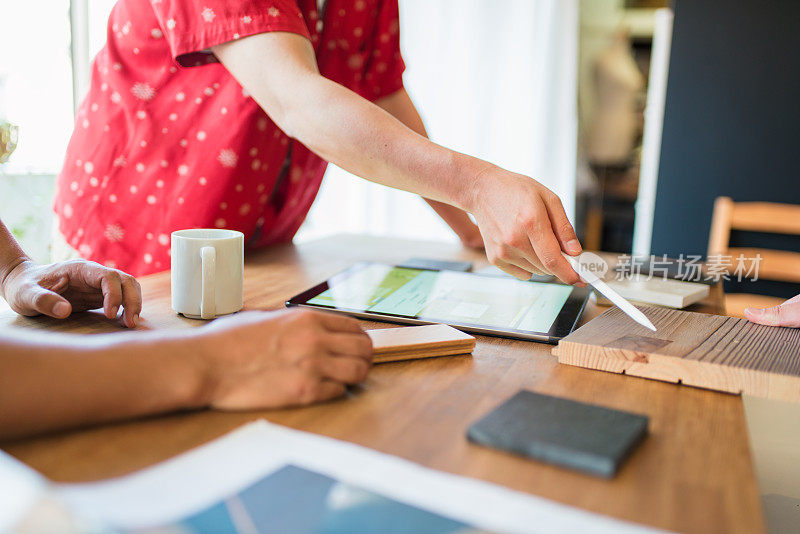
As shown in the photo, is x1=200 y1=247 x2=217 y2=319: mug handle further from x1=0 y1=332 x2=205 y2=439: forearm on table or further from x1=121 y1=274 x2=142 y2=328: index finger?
x1=0 y1=332 x2=205 y2=439: forearm on table

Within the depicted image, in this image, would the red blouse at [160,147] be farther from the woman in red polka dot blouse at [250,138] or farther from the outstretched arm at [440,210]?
the outstretched arm at [440,210]

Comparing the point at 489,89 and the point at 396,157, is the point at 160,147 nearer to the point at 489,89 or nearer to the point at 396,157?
the point at 396,157

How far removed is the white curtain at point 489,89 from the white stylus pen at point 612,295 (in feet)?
7.12

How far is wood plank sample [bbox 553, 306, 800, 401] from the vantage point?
24.5 inches

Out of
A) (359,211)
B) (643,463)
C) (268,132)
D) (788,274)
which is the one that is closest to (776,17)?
(788,274)

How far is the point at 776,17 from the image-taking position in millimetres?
2588

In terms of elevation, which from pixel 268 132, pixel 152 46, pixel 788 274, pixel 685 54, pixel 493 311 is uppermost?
pixel 685 54

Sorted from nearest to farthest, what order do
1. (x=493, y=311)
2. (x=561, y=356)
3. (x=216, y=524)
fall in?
(x=216, y=524)
(x=561, y=356)
(x=493, y=311)

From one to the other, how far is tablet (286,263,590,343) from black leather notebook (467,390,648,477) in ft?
0.75

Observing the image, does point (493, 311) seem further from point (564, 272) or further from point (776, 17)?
point (776, 17)

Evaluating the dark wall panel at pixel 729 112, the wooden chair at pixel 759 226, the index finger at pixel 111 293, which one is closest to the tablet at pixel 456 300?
the index finger at pixel 111 293

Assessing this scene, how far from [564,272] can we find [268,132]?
658 mm

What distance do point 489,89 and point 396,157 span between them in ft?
7.28

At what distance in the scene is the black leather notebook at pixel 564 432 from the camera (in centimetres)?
47
